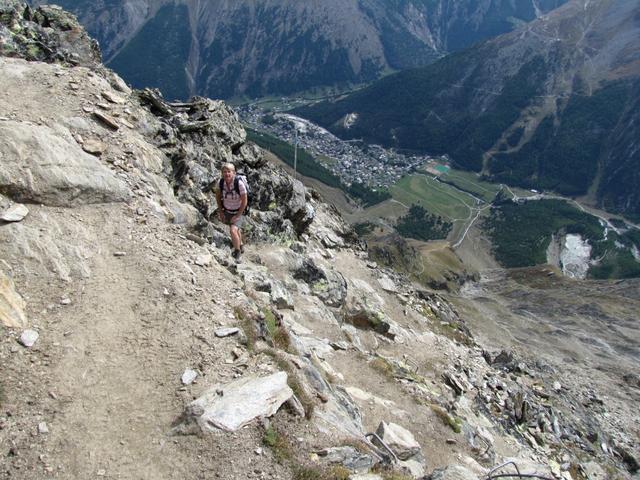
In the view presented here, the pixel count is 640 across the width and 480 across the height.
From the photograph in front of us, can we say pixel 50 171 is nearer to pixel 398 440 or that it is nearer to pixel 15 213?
pixel 15 213

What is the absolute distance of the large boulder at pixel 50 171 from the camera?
1742 centimetres

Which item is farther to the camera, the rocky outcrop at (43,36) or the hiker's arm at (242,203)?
the rocky outcrop at (43,36)

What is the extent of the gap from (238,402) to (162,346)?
3381 millimetres

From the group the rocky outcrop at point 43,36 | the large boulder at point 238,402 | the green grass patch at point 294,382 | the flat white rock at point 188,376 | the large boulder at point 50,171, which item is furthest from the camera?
the rocky outcrop at point 43,36

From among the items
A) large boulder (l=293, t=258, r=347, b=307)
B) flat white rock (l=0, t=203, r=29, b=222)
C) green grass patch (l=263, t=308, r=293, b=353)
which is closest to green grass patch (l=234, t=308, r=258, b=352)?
green grass patch (l=263, t=308, r=293, b=353)

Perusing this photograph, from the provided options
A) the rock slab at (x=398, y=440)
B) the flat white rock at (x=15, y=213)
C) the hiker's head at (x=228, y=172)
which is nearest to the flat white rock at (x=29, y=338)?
the flat white rock at (x=15, y=213)

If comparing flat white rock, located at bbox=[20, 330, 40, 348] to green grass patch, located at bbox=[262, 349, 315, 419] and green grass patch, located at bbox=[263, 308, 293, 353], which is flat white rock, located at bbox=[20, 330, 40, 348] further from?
green grass patch, located at bbox=[263, 308, 293, 353]

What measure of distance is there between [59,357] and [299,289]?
20.3 meters

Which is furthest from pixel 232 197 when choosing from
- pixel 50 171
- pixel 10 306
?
pixel 10 306

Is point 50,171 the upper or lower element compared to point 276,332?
upper

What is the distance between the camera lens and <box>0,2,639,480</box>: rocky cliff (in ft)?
39.9

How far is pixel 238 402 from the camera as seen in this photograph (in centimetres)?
1310

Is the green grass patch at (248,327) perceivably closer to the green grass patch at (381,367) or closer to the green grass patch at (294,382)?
the green grass patch at (294,382)

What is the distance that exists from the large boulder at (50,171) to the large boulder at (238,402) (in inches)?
414
